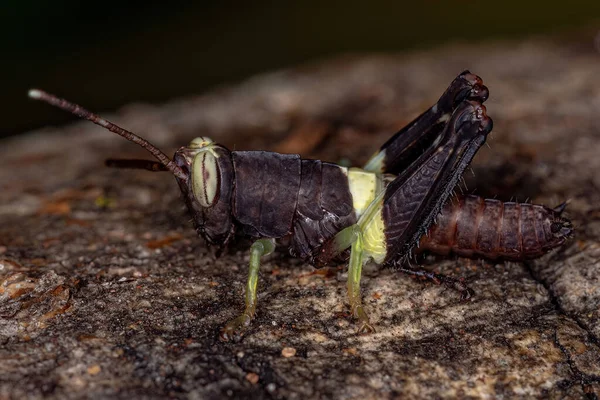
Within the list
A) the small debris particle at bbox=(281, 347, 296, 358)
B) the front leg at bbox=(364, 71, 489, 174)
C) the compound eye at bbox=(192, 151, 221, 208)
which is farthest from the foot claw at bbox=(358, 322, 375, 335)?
the front leg at bbox=(364, 71, 489, 174)

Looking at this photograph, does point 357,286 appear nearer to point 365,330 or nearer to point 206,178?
point 365,330

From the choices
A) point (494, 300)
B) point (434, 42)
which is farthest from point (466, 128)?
point (434, 42)

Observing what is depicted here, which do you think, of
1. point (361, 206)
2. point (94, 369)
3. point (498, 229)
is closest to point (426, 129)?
point (361, 206)

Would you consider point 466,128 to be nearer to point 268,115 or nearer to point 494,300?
point 494,300

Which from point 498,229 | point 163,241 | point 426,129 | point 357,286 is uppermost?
point 426,129

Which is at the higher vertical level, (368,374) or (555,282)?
(555,282)

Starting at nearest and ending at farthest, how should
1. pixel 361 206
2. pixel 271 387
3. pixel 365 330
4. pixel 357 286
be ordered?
1. pixel 271 387
2. pixel 365 330
3. pixel 357 286
4. pixel 361 206
